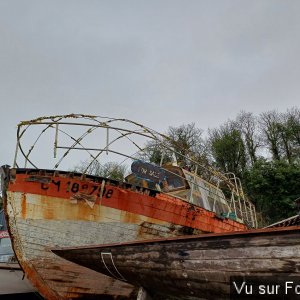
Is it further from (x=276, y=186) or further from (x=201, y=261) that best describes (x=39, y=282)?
(x=276, y=186)

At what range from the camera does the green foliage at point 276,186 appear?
85.3ft

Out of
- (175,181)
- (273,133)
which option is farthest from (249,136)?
(175,181)

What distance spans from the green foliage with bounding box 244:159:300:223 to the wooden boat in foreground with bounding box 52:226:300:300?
24290mm

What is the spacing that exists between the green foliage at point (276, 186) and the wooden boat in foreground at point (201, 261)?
24290mm

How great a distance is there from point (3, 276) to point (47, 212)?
15.4 feet

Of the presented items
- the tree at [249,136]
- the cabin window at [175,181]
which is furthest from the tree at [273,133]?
the cabin window at [175,181]

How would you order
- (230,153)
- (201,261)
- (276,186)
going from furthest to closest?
(230,153) < (276,186) < (201,261)

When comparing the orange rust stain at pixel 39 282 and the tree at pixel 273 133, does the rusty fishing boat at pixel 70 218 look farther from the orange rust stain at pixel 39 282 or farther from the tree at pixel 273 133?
the tree at pixel 273 133

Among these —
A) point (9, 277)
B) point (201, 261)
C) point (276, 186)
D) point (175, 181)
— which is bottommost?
point (9, 277)

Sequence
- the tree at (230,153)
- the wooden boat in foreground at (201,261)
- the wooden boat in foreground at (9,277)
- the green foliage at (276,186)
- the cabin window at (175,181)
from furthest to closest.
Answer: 1. the tree at (230,153)
2. the green foliage at (276,186)
3. the cabin window at (175,181)
4. the wooden boat in foreground at (9,277)
5. the wooden boat in foreground at (201,261)

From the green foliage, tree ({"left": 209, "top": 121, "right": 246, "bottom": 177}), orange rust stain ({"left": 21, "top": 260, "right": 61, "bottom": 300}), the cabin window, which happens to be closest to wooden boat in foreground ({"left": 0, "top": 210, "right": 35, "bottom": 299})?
orange rust stain ({"left": 21, "top": 260, "right": 61, "bottom": 300})

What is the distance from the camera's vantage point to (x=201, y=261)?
120 inches

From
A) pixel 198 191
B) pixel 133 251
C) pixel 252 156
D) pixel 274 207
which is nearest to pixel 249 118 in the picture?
pixel 252 156

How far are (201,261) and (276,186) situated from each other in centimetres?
2585
